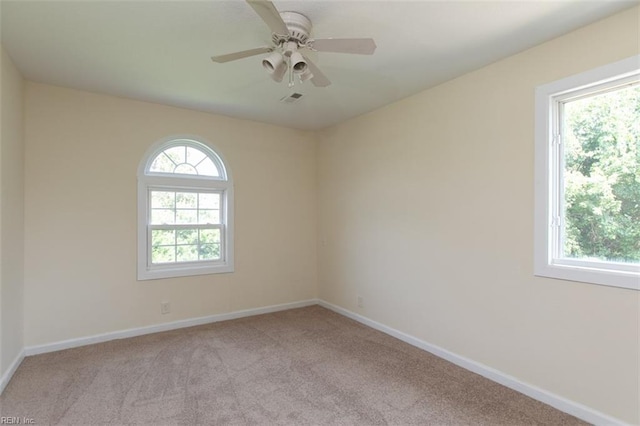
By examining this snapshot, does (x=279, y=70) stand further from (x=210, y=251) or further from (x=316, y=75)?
(x=210, y=251)

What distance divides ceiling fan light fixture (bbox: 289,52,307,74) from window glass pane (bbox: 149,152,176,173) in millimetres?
2352

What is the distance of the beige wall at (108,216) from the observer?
304 centimetres

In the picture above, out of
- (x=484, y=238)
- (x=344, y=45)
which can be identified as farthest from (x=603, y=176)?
(x=344, y=45)

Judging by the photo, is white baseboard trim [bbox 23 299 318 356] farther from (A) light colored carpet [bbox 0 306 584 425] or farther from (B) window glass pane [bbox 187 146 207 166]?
(B) window glass pane [bbox 187 146 207 166]

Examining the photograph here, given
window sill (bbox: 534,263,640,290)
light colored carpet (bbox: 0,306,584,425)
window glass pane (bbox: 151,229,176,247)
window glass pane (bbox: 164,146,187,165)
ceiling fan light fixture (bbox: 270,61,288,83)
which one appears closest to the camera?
window sill (bbox: 534,263,640,290)

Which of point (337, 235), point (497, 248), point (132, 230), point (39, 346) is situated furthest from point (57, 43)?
point (497, 248)

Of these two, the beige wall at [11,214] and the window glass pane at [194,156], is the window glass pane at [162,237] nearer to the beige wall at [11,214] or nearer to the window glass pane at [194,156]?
the window glass pane at [194,156]

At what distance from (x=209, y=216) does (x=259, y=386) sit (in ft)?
7.27

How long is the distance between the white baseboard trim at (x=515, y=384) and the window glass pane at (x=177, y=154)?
3.00 metres

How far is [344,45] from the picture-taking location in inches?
71.4

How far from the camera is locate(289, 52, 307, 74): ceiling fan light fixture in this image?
188 cm

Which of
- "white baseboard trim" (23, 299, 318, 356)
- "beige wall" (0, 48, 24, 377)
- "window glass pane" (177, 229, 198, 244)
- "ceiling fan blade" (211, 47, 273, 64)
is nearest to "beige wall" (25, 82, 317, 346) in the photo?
"white baseboard trim" (23, 299, 318, 356)

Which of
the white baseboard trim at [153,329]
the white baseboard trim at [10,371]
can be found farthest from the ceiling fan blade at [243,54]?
the white baseboard trim at [153,329]

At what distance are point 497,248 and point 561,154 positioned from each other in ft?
2.64
